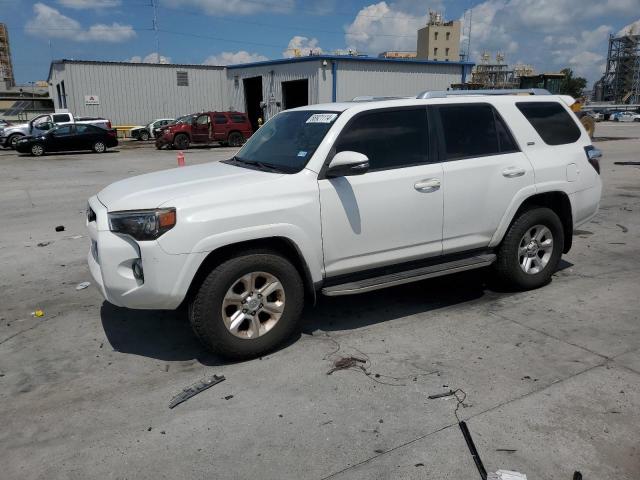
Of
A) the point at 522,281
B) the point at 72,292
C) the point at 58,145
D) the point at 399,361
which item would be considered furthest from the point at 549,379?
the point at 58,145

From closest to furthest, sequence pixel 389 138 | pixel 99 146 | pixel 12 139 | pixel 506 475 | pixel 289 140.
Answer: pixel 506 475 < pixel 389 138 < pixel 289 140 < pixel 99 146 < pixel 12 139

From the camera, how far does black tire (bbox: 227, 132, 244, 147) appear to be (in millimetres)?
Result: 28180

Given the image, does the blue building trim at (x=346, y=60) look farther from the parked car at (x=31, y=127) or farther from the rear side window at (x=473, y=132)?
the rear side window at (x=473, y=132)

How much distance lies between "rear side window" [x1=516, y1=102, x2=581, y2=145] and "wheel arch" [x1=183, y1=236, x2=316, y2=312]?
274 cm

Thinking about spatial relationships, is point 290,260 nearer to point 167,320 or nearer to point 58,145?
point 167,320

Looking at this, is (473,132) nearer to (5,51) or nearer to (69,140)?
(69,140)

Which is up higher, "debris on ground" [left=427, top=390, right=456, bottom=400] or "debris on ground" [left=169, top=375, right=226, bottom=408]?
"debris on ground" [left=427, top=390, right=456, bottom=400]

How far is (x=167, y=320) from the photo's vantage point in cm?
479

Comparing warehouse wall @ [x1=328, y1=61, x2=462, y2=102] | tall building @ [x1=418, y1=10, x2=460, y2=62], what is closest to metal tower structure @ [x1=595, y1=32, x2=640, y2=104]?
tall building @ [x1=418, y1=10, x2=460, y2=62]

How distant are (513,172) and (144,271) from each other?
3330 millimetres

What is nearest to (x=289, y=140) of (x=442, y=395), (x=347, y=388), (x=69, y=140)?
(x=347, y=388)

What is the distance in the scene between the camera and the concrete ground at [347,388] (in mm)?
2855

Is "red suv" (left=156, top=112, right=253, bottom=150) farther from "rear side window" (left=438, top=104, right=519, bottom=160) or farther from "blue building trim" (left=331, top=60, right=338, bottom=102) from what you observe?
"rear side window" (left=438, top=104, right=519, bottom=160)

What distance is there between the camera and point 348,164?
12.9 ft
